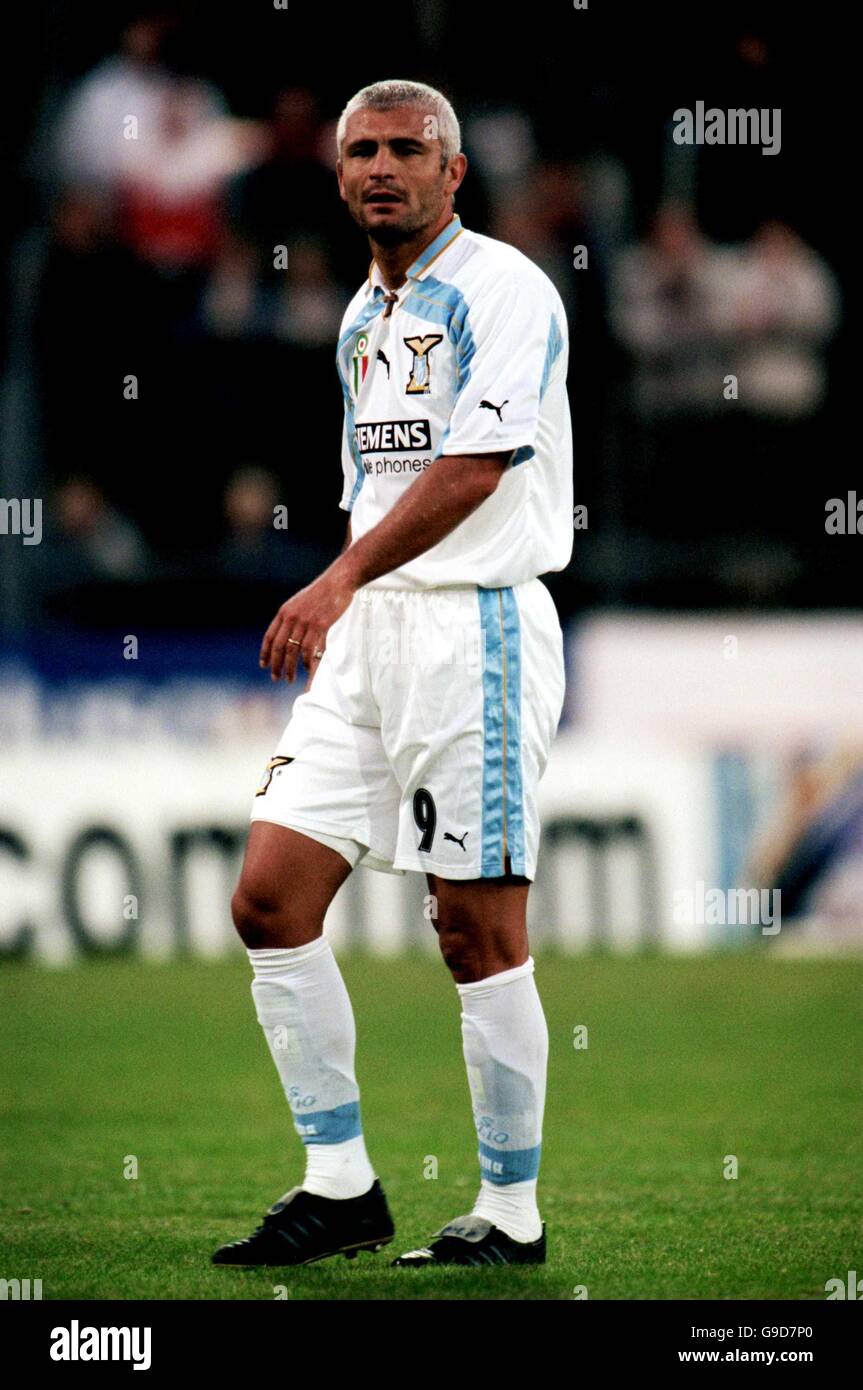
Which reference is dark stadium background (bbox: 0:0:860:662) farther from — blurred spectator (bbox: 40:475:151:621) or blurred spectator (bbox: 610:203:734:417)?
blurred spectator (bbox: 610:203:734:417)

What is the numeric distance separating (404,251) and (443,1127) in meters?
3.32

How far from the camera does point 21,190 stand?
509 inches

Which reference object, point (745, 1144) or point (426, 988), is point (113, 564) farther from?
point (745, 1144)

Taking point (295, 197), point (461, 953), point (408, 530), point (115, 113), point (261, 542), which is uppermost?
point (115, 113)

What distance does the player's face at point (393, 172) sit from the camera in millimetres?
5207

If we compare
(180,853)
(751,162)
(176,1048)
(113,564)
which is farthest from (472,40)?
(176,1048)

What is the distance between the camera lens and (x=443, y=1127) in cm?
753

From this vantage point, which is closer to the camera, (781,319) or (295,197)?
(295,197)

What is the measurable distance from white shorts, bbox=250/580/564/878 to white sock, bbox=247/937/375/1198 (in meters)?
0.33

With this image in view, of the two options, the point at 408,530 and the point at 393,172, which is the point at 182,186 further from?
the point at 408,530

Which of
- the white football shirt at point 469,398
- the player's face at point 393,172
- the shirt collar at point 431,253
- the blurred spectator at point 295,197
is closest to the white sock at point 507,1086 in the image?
the white football shirt at point 469,398

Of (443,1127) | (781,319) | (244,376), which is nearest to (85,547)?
(244,376)

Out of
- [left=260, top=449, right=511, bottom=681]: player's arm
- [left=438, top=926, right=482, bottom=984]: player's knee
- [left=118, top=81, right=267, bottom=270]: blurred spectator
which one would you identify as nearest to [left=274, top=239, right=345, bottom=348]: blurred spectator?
[left=118, top=81, right=267, bottom=270]: blurred spectator
